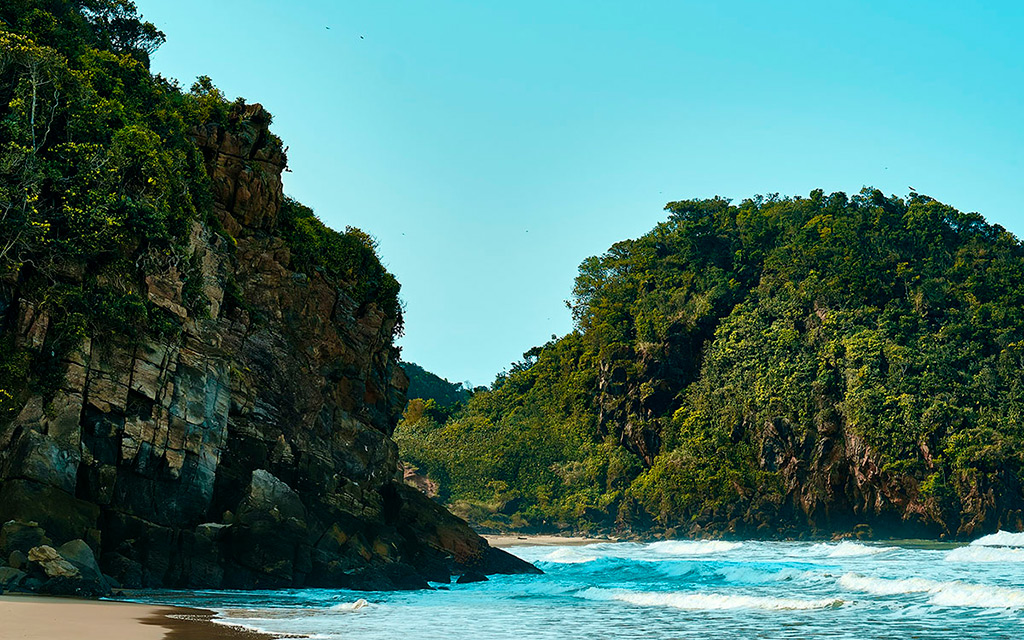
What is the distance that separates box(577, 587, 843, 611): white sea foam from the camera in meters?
21.9

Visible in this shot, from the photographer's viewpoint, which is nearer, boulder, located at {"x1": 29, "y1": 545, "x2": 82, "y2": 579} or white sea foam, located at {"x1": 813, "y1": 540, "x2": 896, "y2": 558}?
boulder, located at {"x1": 29, "y1": 545, "x2": 82, "y2": 579}

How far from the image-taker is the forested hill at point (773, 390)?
6078 cm

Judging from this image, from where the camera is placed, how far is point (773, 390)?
6975 cm

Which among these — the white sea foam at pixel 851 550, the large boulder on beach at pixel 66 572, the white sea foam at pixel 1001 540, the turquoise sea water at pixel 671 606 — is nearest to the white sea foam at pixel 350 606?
the turquoise sea water at pixel 671 606

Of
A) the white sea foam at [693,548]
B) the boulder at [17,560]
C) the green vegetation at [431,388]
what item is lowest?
the white sea foam at [693,548]

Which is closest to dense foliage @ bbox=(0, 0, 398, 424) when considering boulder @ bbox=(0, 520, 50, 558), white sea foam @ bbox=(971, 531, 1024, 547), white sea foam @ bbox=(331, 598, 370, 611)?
boulder @ bbox=(0, 520, 50, 558)

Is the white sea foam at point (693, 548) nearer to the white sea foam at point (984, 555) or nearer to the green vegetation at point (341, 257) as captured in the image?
→ the white sea foam at point (984, 555)

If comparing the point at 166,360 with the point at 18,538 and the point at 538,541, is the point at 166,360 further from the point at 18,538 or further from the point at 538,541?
the point at 538,541

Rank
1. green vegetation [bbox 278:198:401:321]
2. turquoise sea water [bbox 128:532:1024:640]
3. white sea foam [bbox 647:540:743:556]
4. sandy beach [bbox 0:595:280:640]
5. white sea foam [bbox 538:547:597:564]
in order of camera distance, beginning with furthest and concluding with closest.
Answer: white sea foam [bbox 647:540:743:556]
white sea foam [bbox 538:547:597:564]
green vegetation [bbox 278:198:401:321]
turquoise sea water [bbox 128:532:1024:640]
sandy beach [bbox 0:595:280:640]

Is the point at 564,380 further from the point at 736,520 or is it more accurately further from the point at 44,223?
the point at 44,223

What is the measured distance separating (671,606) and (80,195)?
1807cm

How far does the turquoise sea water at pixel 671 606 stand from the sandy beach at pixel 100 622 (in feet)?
3.21

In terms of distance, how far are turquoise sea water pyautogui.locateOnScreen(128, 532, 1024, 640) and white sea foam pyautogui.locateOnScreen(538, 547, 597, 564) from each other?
5.63 m

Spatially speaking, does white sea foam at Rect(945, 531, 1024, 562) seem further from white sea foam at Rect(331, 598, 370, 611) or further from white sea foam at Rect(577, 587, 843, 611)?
white sea foam at Rect(331, 598, 370, 611)
